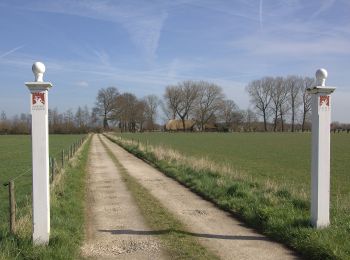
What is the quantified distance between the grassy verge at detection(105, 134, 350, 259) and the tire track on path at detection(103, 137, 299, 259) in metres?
0.26

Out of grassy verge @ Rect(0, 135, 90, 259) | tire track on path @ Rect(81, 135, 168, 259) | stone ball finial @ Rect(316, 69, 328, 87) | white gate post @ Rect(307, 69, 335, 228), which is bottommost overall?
tire track on path @ Rect(81, 135, 168, 259)

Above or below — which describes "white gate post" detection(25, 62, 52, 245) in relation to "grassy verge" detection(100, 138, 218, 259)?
above

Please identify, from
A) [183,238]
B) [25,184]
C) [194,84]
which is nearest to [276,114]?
[194,84]

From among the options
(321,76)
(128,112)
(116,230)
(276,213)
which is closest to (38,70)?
(116,230)

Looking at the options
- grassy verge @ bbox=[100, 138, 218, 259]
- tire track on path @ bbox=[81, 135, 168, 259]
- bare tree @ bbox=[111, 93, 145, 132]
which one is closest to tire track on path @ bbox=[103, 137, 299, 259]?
grassy verge @ bbox=[100, 138, 218, 259]

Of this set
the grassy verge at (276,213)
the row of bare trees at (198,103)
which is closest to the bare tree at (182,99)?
the row of bare trees at (198,103)

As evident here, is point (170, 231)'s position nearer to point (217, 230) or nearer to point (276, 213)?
point (217, 230)

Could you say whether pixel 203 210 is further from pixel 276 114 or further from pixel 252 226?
pixel 276 114

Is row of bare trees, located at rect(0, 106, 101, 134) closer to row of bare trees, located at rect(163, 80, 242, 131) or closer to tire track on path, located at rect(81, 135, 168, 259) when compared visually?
row of bare trees, located at rect(163, 80, 242, 131)

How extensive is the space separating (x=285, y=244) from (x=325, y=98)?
269 cm

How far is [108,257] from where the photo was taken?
6.83 m

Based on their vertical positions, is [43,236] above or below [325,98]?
below

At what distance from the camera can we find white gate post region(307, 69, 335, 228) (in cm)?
795

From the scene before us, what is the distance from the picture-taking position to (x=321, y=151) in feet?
26.2
